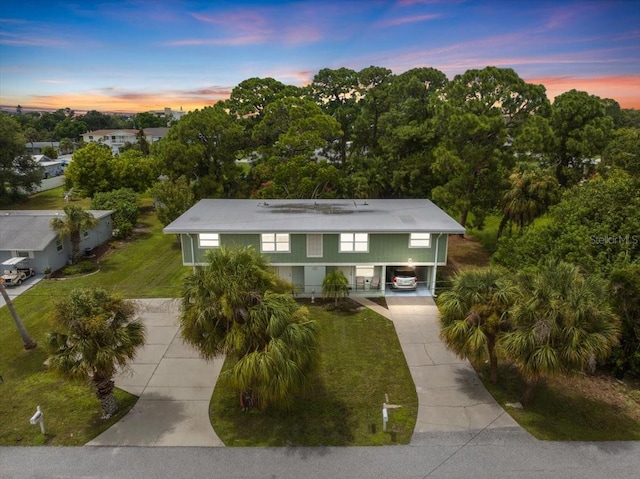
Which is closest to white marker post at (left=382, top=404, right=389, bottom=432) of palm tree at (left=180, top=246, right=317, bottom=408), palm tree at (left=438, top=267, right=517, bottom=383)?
palm tree at (left=180, top=246, right=317, bottom=408)

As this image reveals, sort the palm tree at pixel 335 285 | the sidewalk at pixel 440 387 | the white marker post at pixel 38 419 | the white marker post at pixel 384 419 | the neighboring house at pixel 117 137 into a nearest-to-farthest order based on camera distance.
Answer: the white marker post at pixel 38 419 < the white marker post at pixel 384 419 < the sidewalk at pixel 440 387 < the palm tree at pixel 335 285 < the neighboring house at pixel 117 137

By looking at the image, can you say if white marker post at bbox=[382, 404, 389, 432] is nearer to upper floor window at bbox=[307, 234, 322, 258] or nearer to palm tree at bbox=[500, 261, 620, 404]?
palm tree at bbox=[500, 261, 620, 404]

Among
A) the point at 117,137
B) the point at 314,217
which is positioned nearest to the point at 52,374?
the point at 314,217

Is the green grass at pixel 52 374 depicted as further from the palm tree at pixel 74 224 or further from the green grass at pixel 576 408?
the green grass at pixel 576 408

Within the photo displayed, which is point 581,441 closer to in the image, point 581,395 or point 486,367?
point 581,395

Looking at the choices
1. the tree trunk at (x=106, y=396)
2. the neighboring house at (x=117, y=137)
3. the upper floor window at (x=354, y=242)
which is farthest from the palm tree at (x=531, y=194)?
the neighboring house at (x=117, y=137)

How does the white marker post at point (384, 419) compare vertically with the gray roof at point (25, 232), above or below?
below

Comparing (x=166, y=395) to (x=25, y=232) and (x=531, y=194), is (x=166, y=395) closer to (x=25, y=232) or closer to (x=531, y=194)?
(x=25, y=232)
